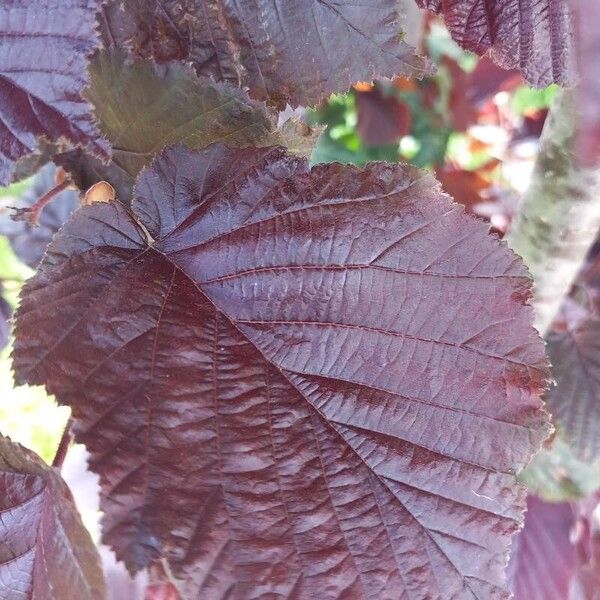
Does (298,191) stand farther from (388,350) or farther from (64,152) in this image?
(64,152)

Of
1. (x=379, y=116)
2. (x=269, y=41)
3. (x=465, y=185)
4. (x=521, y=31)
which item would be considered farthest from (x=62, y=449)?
(x=379, y=116)

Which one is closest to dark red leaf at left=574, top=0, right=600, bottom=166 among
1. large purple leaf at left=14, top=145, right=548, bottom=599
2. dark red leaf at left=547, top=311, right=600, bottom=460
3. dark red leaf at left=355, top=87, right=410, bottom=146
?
large purple leaf at left=14, top=145, right=548, bottom=599

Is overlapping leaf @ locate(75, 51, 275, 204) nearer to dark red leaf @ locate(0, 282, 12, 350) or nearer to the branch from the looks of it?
the branch

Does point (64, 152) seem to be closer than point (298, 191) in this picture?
No

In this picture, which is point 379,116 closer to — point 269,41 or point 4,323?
point 4,323

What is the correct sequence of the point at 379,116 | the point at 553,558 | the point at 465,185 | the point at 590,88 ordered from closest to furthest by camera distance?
the point at 590,88 → the point at 553,558 → the point at 465,185 → the point at 379,116

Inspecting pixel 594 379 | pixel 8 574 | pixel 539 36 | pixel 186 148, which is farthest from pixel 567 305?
pixel 8 574
